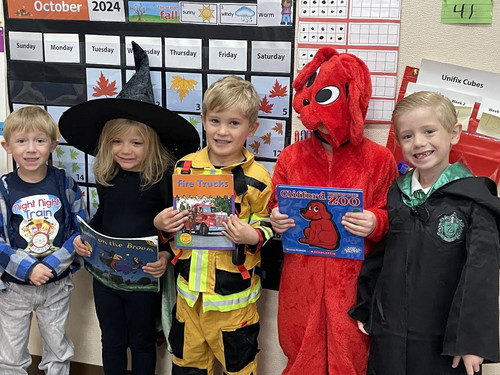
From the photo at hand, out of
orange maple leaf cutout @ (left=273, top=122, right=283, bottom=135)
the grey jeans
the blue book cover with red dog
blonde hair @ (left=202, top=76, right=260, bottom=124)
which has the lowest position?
the grey jeans

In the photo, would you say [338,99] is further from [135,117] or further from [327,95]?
[135,117]

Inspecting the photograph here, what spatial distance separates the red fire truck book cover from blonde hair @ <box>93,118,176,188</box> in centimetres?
19

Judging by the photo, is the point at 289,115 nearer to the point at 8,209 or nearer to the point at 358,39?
the point at 358,39

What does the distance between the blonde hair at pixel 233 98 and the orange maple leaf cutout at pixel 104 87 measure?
46 cm

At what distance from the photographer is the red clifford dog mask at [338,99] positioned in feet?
4.75

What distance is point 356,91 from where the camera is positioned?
1436mm

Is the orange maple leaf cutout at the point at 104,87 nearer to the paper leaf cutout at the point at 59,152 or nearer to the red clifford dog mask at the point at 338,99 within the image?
the paper leaf cutout at the point at 59,152

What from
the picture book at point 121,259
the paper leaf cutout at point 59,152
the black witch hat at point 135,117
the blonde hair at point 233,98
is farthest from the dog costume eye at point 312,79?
the paper leaf cutout at point 59,152

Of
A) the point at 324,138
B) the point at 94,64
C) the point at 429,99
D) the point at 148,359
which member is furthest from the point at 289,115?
the point at 148,359

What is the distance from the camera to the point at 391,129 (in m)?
1.66

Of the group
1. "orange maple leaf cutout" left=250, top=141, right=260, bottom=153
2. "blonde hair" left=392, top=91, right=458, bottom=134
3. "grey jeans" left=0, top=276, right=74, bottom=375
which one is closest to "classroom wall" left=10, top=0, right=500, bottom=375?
"orange maple leaf cutout" left=250, top=141, right=260, bottom=153

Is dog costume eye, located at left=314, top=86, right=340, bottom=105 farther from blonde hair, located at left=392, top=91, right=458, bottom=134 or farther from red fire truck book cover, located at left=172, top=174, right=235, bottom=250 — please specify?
red fire truck book cover, located at left=172, top=174, right=235, bottom=250

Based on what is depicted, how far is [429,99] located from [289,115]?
1.66ft

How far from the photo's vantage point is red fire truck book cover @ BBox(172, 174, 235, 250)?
154 centimetres
